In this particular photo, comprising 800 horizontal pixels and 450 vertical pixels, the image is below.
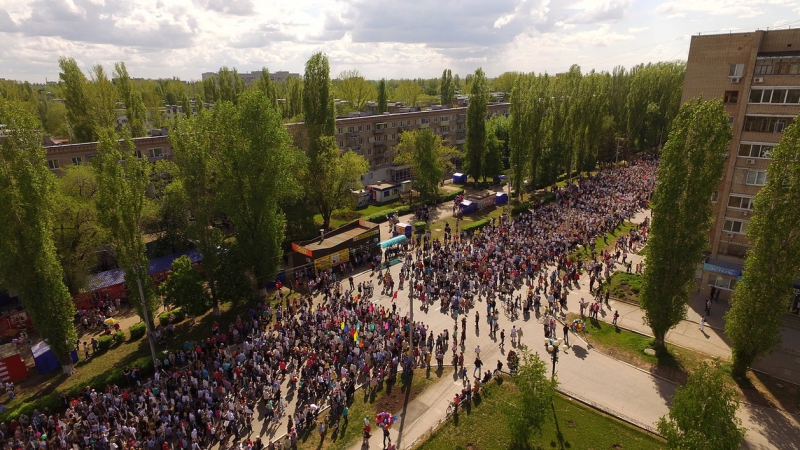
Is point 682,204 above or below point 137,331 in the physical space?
above

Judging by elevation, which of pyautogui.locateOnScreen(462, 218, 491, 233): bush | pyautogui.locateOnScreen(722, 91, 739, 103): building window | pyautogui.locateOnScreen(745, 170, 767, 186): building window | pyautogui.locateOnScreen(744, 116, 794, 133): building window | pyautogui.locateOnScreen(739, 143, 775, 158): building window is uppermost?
pyautogui.locateOnScreen(722, 91, 739, 103): building window

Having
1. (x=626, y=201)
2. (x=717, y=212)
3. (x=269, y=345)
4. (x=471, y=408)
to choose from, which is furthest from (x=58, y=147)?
(x=626, y=201)

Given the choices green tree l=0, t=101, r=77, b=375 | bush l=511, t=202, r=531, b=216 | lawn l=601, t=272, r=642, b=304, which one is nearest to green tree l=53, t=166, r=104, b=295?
green tree l=0, t=101, r=77, b=375

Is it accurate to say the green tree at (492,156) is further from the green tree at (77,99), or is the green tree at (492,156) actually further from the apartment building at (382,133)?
the green tree at (77,99)

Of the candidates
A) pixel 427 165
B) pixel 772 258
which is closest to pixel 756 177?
pixel 772 258

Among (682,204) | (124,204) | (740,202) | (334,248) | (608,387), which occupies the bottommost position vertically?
(608,387)

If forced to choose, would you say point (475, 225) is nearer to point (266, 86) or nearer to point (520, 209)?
point (520, 209)

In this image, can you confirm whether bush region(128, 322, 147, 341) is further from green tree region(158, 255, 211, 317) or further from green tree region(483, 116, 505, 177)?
green tree region(483, 116, 505, 177)
